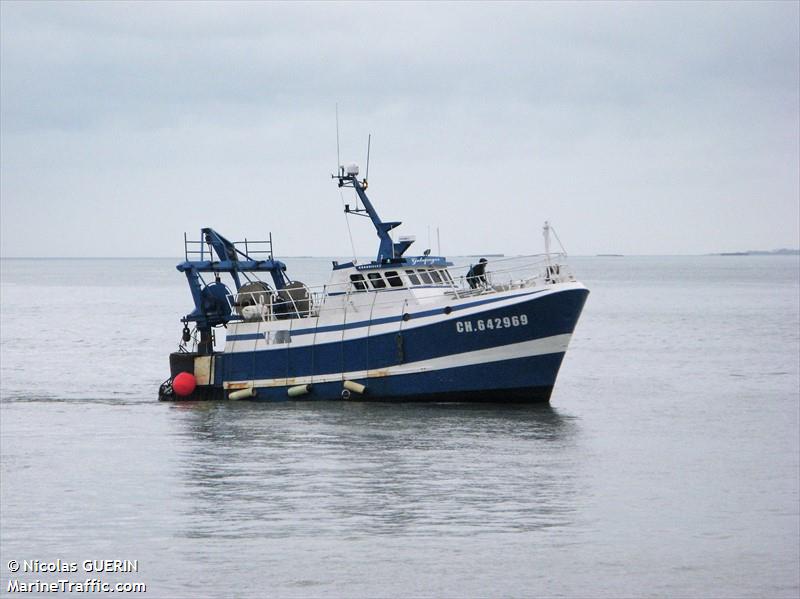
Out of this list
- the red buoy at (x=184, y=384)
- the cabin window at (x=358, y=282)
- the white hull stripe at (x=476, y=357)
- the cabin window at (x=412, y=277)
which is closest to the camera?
the white hull stripe at (x=476, y=357)

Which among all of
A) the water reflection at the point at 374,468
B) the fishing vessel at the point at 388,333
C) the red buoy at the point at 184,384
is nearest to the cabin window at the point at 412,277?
the fishing vessel at the point at 388,333

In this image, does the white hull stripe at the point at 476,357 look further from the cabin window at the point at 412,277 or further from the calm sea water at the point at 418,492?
the cabin window at the point at 412,277

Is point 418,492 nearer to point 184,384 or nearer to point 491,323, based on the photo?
point 491,323

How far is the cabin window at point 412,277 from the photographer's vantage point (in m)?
35.9

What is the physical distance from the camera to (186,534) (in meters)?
20.6

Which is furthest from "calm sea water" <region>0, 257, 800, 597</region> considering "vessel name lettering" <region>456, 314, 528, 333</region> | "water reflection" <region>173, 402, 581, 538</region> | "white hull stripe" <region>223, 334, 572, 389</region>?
"vessel name lettering" <region>456, 314, 528, 333</region>

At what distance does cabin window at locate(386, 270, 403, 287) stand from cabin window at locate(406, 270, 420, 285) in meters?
0.32

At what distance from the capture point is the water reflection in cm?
2138

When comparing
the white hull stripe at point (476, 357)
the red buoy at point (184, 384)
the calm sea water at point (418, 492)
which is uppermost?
the white hull stripe at point (476, 357)

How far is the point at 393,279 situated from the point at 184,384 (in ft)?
26.3

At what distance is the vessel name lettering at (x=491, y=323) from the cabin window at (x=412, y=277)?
2794 millimetres

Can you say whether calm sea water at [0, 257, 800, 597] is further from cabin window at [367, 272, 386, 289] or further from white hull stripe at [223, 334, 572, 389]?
cabin window at [367, 272, 386, 289]

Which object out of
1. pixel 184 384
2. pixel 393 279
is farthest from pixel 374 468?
pixel 184 384

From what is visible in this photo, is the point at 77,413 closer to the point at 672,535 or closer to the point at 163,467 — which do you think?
the point at 163,467
